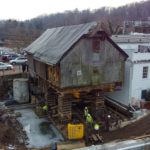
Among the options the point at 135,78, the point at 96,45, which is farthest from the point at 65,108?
the point at 135,78

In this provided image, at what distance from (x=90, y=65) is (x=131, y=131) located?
19.2 feet

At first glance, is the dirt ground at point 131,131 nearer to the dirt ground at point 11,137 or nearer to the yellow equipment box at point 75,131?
the yellow equipment box at point 75,131

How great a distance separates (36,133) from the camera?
1436cm

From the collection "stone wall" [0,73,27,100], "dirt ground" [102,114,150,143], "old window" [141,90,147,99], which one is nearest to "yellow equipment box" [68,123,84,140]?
"dirt ground" [102,114,150,143]

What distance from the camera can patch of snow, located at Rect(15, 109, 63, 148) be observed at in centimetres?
1312

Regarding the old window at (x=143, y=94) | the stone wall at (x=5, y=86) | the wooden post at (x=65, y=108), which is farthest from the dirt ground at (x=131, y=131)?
the stone wall at (x=5, y=86)

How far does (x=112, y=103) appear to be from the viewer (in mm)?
19016

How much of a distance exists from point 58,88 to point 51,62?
2.06 metres

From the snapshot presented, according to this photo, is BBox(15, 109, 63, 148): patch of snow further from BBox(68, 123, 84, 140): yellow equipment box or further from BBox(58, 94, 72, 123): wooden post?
BBox(68, 123, 84, 140): yellow equipment box

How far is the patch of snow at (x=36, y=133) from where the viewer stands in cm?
1312

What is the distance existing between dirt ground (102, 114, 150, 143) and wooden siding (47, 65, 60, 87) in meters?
5.34

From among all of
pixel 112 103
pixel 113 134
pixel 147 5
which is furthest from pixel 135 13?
pixel 113 134

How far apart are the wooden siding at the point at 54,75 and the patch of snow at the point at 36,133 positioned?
3.83 m

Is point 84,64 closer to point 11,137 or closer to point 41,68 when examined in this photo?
point 41,68
